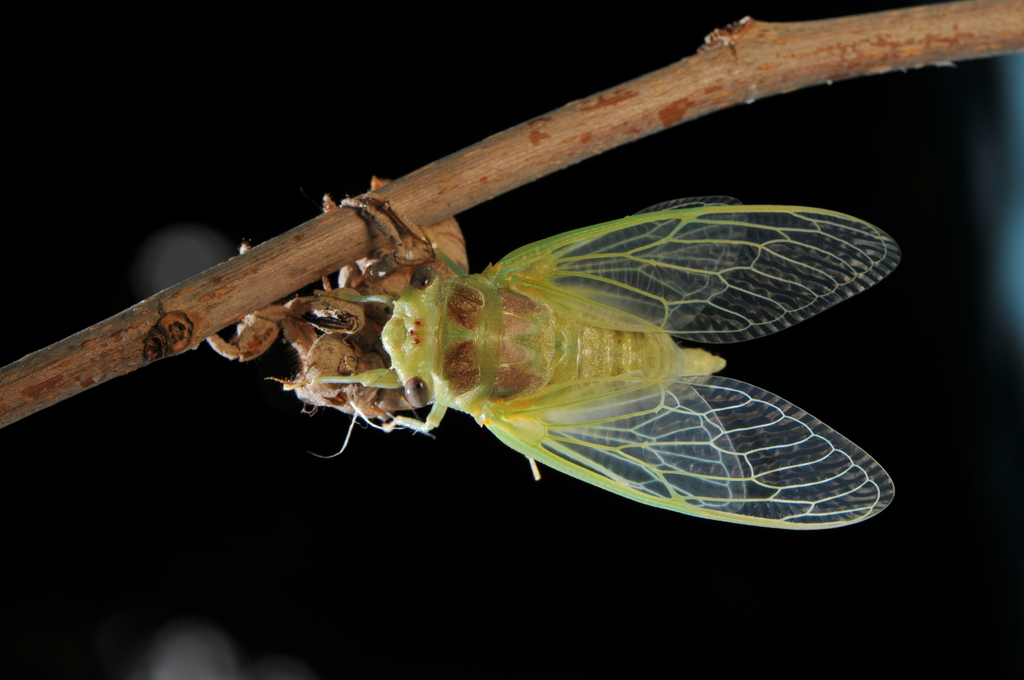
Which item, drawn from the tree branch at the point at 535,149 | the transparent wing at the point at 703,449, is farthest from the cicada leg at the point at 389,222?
the transparent wing at the point at 703,449

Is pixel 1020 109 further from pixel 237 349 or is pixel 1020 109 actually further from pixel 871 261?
pixel 237 349

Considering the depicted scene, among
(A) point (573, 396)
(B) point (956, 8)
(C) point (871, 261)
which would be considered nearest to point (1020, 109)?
(B) point (956, 8)

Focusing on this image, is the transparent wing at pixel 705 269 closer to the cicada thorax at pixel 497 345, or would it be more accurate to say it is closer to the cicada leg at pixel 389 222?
the cicada thorax at pixel 497 345

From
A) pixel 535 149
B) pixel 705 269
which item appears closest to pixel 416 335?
pixel 535 149

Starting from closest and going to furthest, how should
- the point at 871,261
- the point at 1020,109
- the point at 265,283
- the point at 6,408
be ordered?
the point at 6,408 < the point at 265,283 < the point at 871,261 < the point at 1020,109

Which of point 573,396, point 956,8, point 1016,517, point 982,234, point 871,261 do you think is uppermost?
point 956,8

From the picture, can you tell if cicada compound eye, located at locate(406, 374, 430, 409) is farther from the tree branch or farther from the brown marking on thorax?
the tree branch
